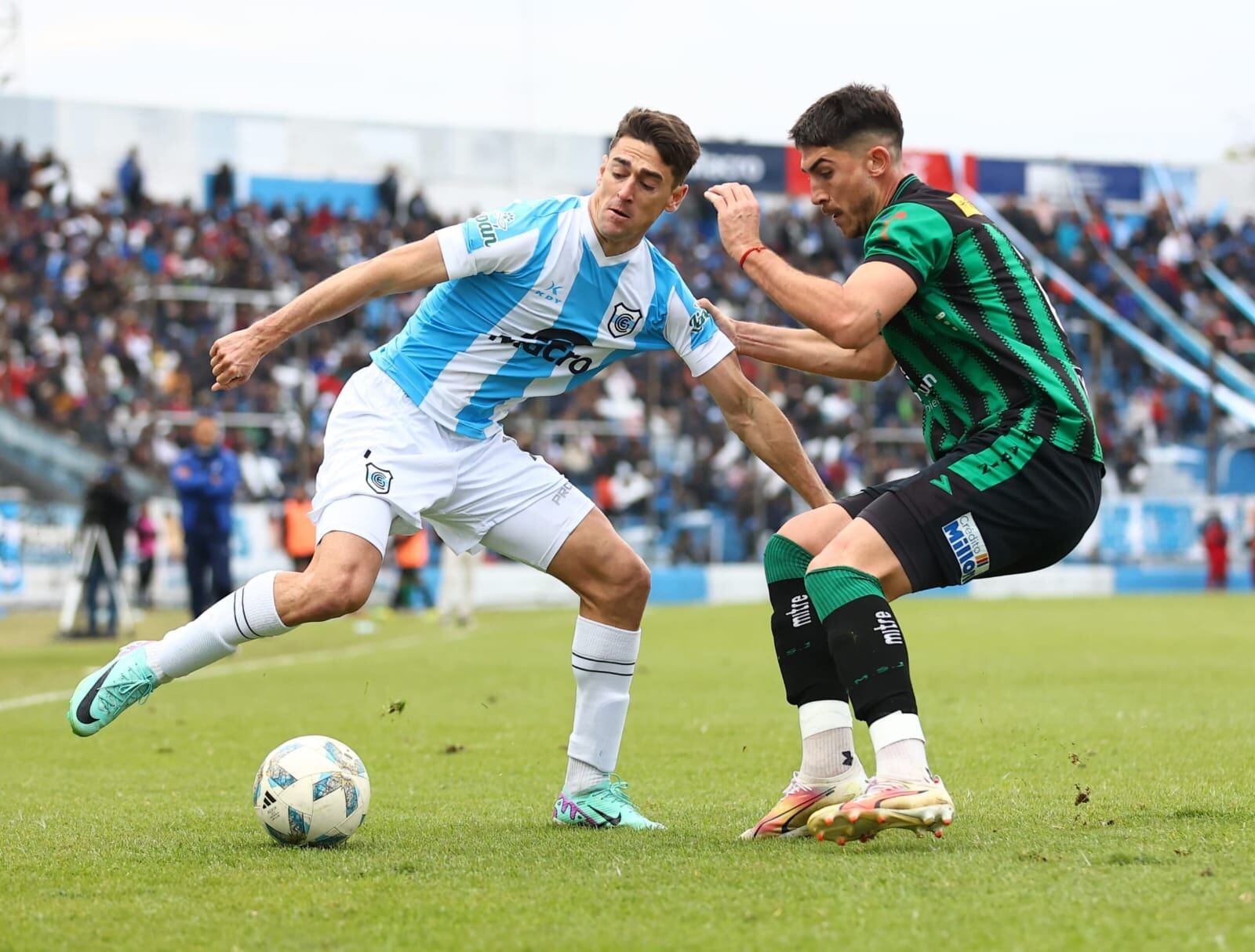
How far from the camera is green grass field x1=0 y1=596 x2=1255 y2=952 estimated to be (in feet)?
11.7

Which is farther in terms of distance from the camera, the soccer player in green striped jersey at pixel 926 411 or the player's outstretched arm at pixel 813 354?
the player's outstretched arm at pixel 813 354

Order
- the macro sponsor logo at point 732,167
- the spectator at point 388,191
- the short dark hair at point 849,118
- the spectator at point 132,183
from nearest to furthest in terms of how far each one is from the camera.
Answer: the short dark hair at point 849,118
the spectator at point 132,183
the spectator at point 388,191
the macro sponsor logo at point 732,167

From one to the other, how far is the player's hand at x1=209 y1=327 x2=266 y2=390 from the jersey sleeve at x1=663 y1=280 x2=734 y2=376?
5.05 feet

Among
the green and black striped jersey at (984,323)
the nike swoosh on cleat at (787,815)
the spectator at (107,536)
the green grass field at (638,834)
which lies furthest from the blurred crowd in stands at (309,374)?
the green and black striped jersey at (984,323)

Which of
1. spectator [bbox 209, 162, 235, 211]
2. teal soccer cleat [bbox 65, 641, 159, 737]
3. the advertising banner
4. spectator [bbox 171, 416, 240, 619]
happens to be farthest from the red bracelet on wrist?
the advertising banner

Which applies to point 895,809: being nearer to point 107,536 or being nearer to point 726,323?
point 726,323

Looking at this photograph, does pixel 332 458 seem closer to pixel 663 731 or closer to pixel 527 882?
pixel 527 882

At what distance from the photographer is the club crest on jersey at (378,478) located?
18.0ft

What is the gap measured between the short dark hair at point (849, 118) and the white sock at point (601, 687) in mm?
2008

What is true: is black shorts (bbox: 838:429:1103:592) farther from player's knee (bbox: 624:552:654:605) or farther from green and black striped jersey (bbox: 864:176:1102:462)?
player's knee (bbox: 624:552:654:605)

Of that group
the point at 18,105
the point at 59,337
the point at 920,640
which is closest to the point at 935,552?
the point at 920,640

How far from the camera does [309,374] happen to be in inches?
1147

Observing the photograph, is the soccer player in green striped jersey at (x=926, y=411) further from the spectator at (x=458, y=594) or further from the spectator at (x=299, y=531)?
the spectator at (x=299, y=531)

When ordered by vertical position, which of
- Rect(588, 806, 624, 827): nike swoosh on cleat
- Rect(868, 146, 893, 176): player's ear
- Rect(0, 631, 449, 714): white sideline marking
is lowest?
Rect(0, 631, 449, 714): white sideline marking
